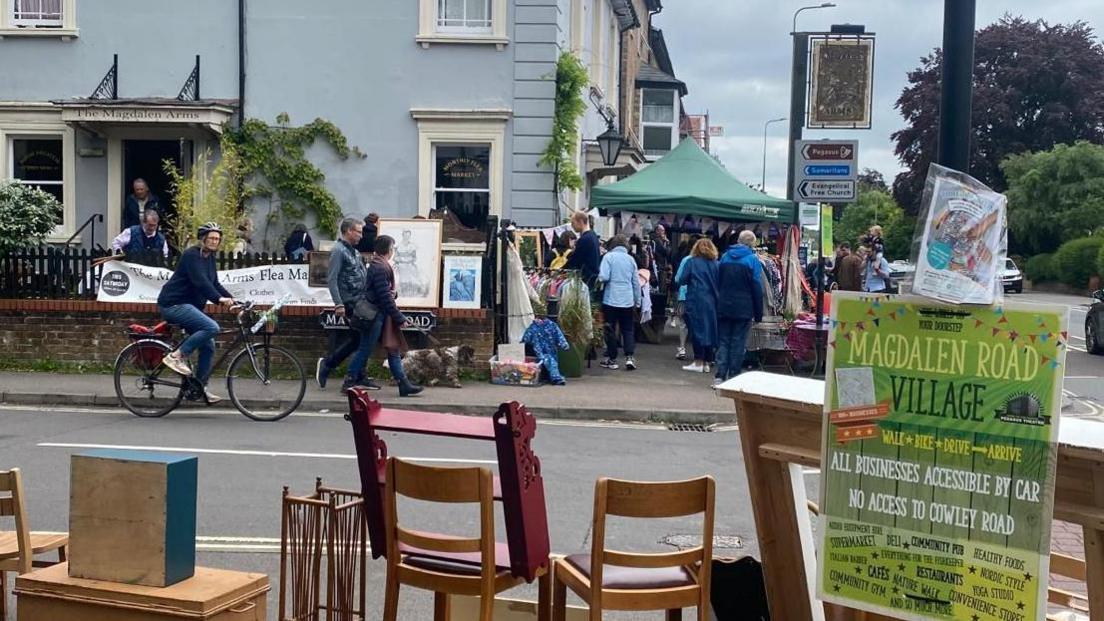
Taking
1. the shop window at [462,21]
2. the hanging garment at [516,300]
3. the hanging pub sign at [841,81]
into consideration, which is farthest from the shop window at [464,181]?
the hanging pub sign at [841,81]

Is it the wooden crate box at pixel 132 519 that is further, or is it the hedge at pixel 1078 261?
the hedge at pixel 1078 261

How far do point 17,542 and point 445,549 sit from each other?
1871mm

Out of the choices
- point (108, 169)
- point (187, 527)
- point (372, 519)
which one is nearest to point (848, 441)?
point (372, 519)

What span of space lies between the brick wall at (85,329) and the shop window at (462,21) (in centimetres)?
596

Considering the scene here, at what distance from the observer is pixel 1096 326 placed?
68.5 feet

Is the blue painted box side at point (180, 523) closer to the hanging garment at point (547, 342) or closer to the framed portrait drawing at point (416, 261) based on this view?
the hanging garment at point (547, 342)

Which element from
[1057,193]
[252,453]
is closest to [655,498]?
[252,453]

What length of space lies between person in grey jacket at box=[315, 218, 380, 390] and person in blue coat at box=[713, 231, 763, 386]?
4.27 metres

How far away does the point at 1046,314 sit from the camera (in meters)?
3.30

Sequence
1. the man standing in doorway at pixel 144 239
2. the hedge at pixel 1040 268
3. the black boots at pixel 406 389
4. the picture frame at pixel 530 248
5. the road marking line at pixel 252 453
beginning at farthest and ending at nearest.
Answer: the hedge at pixel 1040 268, the picture frame at pixel 530 248, the man standing in doorway at pixel 144 239, the black boots at pixel 406 389, the road marking line at pixel 252 453

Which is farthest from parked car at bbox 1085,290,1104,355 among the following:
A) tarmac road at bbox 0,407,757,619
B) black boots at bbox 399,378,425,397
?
black boots at bbox 399,378,425,397


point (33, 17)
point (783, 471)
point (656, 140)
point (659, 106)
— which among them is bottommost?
point (783, 471)

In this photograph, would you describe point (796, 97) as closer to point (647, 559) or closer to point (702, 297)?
point (702, 297)

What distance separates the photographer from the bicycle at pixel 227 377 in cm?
1177
